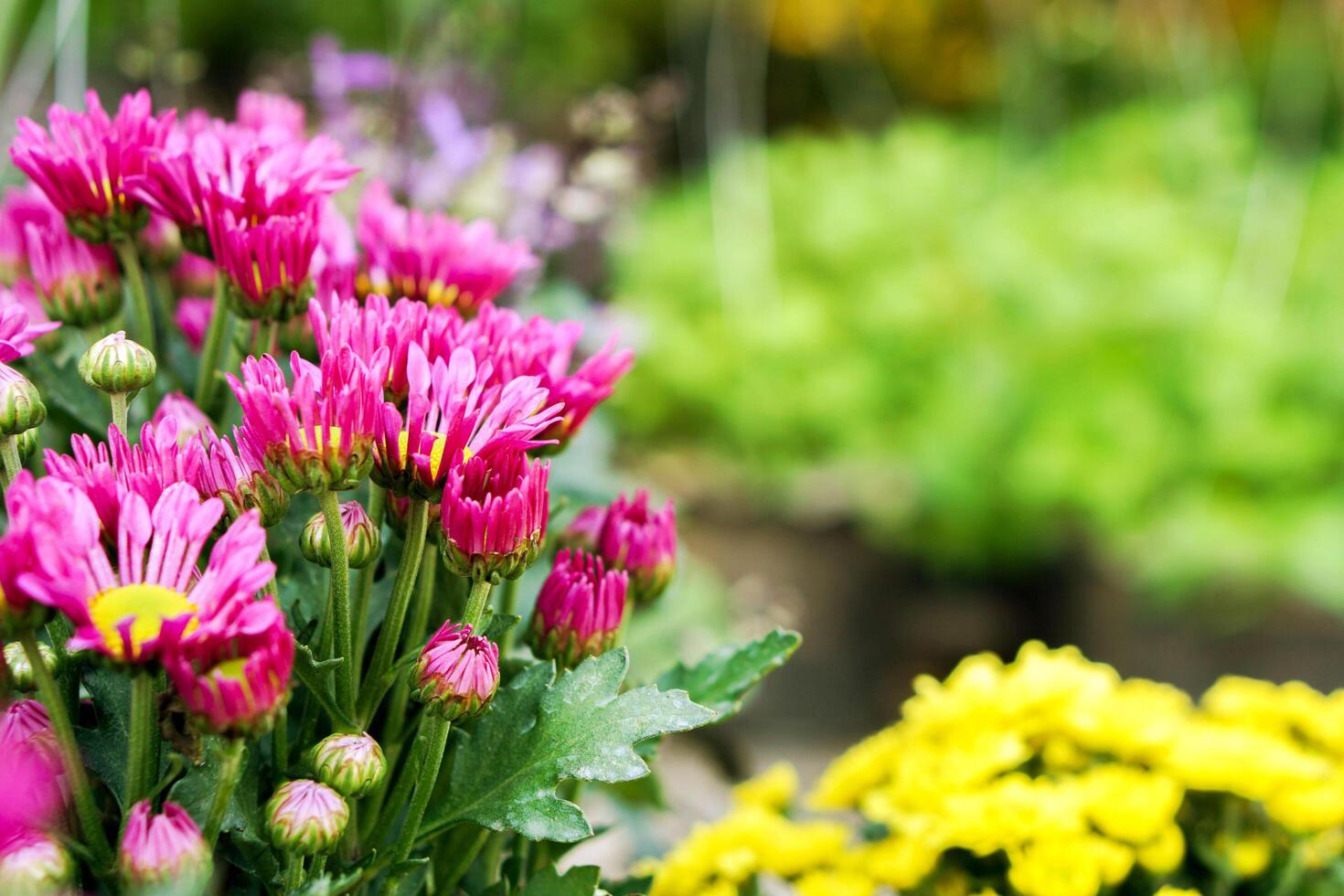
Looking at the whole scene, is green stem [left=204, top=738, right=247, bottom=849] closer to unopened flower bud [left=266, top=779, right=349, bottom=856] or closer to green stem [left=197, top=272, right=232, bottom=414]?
unopened flower bud [left=266, top=779, right=349, bottom=856]

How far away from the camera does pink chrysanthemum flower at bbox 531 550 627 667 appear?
46 cm

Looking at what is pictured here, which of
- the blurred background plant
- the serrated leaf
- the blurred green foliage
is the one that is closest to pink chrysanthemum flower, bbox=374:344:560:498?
the serrated leaf

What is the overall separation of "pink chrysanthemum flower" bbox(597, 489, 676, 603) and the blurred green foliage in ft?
5.06

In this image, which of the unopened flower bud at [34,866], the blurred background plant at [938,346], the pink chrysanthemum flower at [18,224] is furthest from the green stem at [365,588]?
the blurred background plant at [938,346]

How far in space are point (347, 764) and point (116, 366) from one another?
0.51 ft

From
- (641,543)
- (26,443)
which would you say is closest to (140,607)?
(26,443)

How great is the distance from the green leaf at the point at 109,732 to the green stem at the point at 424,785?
89 mm

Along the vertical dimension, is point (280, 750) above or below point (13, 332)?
below

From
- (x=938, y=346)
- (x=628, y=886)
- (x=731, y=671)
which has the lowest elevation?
(x=628, y=886)

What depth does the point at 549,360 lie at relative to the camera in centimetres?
47

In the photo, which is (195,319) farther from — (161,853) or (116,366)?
(161,853)

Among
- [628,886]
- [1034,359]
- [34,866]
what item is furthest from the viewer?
[1034,359]

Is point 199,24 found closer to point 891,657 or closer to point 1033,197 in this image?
point 1033,197

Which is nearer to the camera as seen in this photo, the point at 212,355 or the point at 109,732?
the point at 109,732
